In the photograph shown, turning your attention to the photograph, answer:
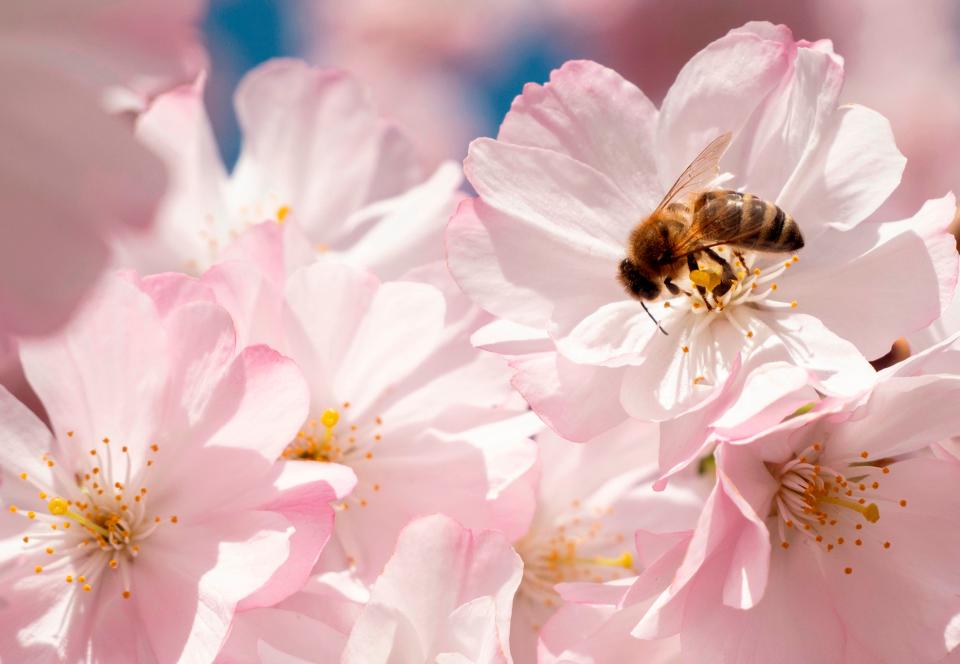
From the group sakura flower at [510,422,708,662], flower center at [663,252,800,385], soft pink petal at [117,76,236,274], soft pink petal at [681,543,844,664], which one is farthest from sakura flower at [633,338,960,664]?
soft pink petal at [117,76,236,274]

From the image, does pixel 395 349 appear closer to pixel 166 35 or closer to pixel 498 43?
pixel 166 35

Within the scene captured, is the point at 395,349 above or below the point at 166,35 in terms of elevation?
below

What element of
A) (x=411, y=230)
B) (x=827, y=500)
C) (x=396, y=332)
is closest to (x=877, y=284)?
(x=827, y=500)

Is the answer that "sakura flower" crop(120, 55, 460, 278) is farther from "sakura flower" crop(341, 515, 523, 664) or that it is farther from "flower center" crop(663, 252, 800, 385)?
"sakura flower" crop(341, 515, 523, 664)

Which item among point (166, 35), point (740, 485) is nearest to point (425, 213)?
point (740, 485)

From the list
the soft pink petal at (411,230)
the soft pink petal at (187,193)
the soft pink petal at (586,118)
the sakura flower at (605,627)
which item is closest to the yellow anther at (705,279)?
the soft pink petal at (586,118)

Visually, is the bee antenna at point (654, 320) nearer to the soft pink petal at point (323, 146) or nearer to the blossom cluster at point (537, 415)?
the blossom cluster at point (537, 415)
